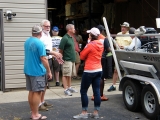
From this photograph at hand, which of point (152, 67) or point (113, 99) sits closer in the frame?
point (152, 67)

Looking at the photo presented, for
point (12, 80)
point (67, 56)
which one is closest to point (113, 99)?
point (67, 56)

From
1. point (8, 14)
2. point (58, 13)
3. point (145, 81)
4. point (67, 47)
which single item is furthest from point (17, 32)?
point (58, 13)

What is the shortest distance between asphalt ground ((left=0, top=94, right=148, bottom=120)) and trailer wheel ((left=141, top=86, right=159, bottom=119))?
8.4 inches

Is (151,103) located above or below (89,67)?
below

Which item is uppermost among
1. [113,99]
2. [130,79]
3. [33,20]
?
[33,20]

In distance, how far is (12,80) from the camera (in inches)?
338

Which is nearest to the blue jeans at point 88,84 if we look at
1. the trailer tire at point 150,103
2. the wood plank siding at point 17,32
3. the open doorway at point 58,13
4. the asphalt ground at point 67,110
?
the asphalt ground at point 67,110

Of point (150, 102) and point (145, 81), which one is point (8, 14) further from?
point (150, 102)

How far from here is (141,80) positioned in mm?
6121

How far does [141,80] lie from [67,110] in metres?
1.71

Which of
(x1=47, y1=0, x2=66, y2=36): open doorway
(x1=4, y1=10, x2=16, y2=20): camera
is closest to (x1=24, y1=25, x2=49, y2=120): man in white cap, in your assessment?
(x1=4, y1=10, x2=16, y2=20): camera

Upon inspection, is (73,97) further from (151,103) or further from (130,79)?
(151,103)

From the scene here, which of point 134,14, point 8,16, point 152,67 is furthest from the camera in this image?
point 134,14

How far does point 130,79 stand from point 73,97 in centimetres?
184
